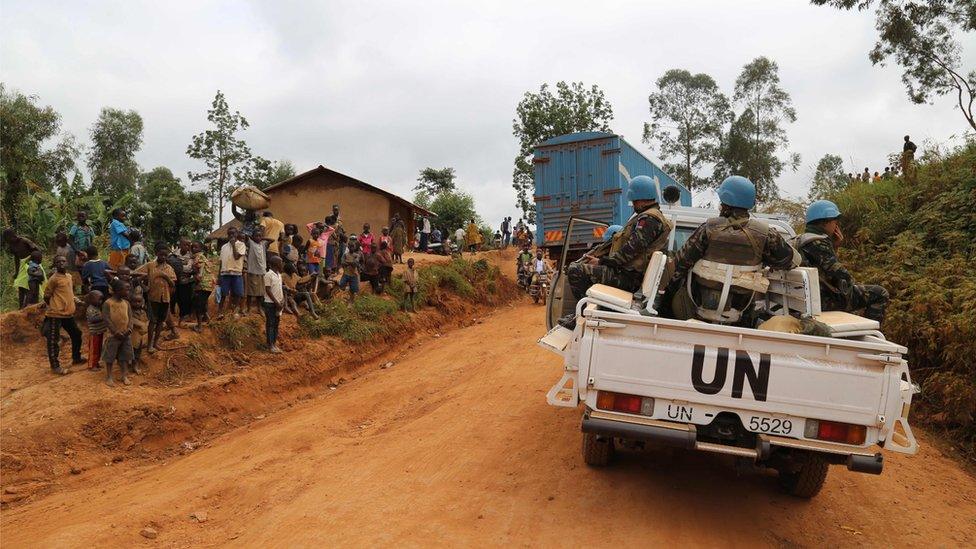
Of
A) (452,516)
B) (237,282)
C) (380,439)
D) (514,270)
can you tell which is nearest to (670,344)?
(452,516)

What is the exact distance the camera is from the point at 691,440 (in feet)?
14.0

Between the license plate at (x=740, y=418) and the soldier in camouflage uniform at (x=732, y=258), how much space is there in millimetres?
795

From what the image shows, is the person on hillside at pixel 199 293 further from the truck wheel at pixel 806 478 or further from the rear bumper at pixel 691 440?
the truck wheel at pixel 806 478

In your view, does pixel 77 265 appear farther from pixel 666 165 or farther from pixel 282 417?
pixel 666 165

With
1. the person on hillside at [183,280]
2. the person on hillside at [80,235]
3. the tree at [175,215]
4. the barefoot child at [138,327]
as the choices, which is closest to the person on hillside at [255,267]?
the person on hillside at [183,280]

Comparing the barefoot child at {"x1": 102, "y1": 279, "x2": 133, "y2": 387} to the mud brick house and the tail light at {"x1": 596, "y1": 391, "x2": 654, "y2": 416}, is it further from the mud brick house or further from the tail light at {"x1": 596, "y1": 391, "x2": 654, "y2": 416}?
the mud brick house

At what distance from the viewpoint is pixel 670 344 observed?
4367mm

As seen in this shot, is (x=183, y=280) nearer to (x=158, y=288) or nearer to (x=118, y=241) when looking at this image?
(x=158, y=288)

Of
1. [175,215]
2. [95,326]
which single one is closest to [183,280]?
[95,326]

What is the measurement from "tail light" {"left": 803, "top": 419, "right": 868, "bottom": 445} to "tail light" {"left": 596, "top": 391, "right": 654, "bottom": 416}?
0.98 metres

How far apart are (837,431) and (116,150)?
35405mm

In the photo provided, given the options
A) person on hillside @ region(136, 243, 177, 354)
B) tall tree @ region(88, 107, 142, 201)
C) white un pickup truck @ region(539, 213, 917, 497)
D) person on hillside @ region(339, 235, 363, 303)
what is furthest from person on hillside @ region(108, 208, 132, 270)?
tall tree @ region(88, 107, 142, 201)

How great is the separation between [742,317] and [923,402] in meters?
4.58

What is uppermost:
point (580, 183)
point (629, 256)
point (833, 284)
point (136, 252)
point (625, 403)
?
point (580, 183)
